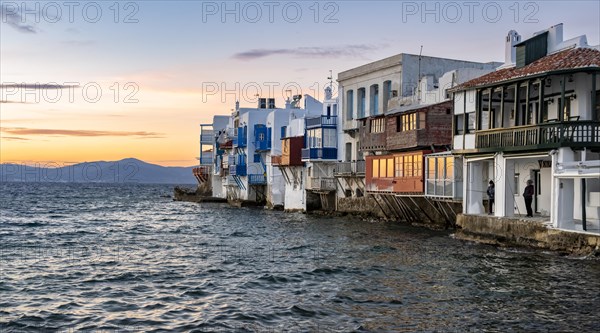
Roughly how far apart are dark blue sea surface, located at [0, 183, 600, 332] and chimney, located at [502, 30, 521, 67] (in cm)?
1003

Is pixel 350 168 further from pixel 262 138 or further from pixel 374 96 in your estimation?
pixel 262 138

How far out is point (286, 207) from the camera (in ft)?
208

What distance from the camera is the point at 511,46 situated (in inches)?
1417

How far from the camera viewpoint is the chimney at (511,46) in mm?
35906

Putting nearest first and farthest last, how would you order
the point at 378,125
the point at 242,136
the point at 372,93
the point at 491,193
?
the point at 491,193, the point at 378,125, the point at 372,93, the point at 242,136

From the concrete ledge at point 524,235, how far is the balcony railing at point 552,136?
3.25 metres

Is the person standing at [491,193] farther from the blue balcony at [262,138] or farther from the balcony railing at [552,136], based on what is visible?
the blue balcony at [262,138]

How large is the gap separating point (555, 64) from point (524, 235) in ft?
24.1

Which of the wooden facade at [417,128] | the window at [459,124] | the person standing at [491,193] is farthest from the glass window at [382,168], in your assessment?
the person standing at [491,193]

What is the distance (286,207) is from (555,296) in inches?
1811

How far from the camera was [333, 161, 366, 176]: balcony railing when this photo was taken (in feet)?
168

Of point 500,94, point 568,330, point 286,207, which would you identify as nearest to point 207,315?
point 568,330

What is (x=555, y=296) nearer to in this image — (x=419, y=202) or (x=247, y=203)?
(x=419, y=202)

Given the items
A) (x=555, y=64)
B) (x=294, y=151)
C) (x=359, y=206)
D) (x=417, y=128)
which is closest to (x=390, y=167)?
(x=417, y=128)
